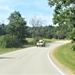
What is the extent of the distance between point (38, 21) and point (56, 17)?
398ft

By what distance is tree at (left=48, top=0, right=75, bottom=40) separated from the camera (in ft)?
147

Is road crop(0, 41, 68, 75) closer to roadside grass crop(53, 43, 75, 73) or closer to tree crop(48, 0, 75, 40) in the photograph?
roadside grass crop(53, 43, 75, 73)

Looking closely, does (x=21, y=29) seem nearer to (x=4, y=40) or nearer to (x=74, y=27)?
(x=4, y=40)

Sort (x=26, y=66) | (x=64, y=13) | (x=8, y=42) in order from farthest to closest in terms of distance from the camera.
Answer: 1. (x=8, y=42)
2. (x=64, y=13)
3. (x=26, y=66)

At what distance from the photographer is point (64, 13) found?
4644 cm

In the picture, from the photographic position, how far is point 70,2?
43.4 m

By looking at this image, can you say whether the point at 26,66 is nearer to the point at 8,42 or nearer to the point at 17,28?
the point at 8,42

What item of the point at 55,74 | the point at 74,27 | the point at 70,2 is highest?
the point at 70,2

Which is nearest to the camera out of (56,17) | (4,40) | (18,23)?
(56,17)

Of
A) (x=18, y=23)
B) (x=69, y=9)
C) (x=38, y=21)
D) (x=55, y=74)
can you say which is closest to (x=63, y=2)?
(x=69, y=9)

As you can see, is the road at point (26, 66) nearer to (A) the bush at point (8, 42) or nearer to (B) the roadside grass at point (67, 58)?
(B) the roadside grass at point (67, 58)

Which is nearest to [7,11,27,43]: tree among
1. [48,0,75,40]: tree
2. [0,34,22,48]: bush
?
[0,34,22,48]: bush

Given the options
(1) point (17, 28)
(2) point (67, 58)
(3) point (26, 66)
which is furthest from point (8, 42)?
(3) point (26, 66)

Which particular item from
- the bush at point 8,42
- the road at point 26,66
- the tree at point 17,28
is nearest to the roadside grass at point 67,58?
the road at point 26,66
